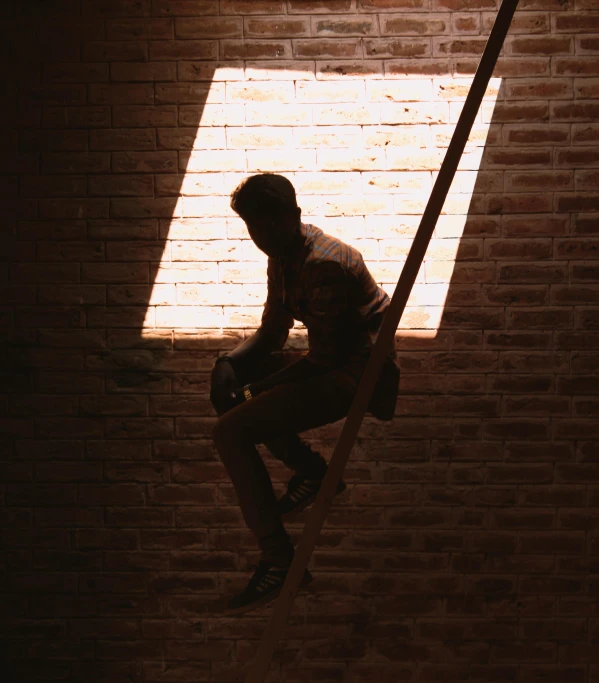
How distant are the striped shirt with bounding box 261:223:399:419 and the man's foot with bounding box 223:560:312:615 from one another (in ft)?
1.55

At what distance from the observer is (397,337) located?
113 inches

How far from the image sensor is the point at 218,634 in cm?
288

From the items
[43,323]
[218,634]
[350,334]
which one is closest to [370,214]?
[350,334]

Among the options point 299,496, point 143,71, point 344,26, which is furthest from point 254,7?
point 299,496

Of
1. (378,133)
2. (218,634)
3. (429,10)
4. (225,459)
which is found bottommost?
(218,634)

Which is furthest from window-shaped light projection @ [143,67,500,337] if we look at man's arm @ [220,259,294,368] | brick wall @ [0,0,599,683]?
man's arm @ [220,259,294,368]

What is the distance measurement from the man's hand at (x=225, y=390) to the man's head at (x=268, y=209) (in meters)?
0.34

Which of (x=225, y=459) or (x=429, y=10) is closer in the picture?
(x=225, y=459)

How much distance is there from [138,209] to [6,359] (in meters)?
0.75

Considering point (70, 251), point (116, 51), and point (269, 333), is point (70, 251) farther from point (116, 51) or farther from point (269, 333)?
point (269, 333)

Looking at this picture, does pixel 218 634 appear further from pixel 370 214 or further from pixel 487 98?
pixel 487 98

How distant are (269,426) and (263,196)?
54cm

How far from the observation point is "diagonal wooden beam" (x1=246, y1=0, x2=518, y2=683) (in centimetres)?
165

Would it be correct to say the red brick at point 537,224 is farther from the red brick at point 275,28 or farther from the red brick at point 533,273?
the red brick at point 275,28
